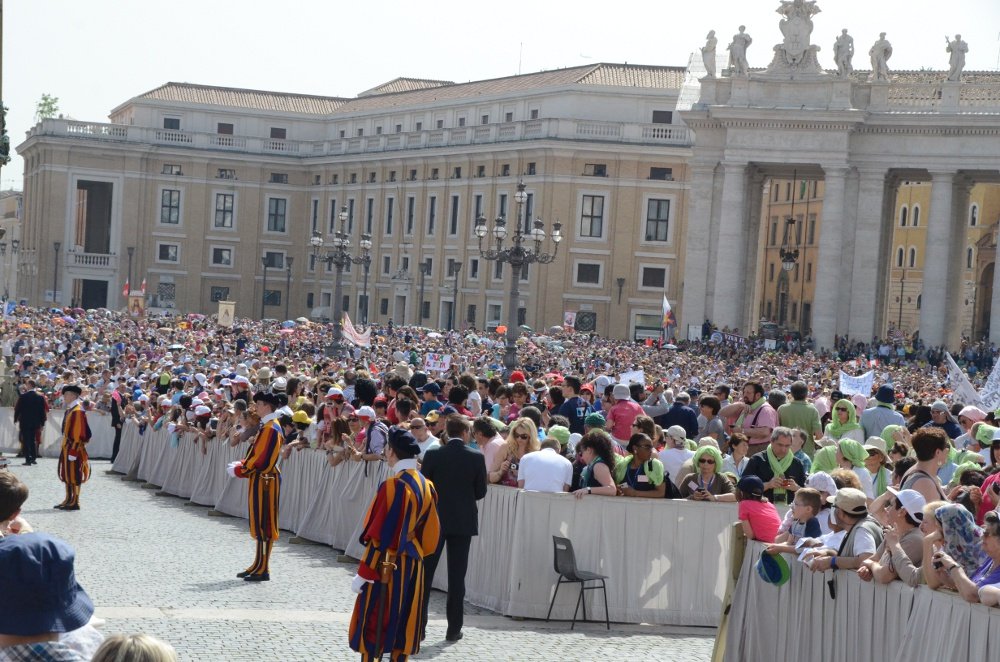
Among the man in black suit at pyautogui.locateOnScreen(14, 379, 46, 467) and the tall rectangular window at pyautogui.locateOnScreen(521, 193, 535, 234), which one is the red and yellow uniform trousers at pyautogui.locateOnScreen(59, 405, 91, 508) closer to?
the man in black suit at pyautogui.locateOnScreen(14, 379, 46, 467)

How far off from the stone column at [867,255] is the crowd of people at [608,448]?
21870 millimetres

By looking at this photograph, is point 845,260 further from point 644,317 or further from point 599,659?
point 599,659

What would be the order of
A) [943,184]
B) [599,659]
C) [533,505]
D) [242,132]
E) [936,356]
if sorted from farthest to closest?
[242,132] → [943,184] → [936,356] → [533,505] → [599,659]

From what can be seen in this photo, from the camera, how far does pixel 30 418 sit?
26.5m

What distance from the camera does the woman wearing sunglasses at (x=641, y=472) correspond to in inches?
494

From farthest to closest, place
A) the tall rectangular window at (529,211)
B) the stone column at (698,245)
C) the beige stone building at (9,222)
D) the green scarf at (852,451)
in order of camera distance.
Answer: the beige stone building at (9,222), the tall rectangular window at (529,211), the stone column at (698,245), the green scarf at (852,451)

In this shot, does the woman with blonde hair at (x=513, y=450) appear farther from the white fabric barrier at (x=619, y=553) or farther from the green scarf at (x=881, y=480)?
the green scarf at (x=881, y=480)

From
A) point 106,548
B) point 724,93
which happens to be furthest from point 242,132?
point 106,548

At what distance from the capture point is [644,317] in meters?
70.5

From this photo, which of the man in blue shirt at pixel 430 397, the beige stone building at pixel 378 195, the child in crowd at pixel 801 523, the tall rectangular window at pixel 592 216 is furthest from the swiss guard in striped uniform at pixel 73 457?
the tall rectangular window at pixel 592 216

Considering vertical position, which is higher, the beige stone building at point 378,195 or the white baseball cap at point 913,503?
the beige stone building at point 378,195

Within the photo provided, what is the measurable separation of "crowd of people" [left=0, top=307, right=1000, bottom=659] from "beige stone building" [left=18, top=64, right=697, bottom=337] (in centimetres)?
3822

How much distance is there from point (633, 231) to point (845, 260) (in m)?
17.8

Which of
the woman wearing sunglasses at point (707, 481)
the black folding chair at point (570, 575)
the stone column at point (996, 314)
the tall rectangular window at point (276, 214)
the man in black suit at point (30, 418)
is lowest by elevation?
the man in black suit at point (30, 418)
